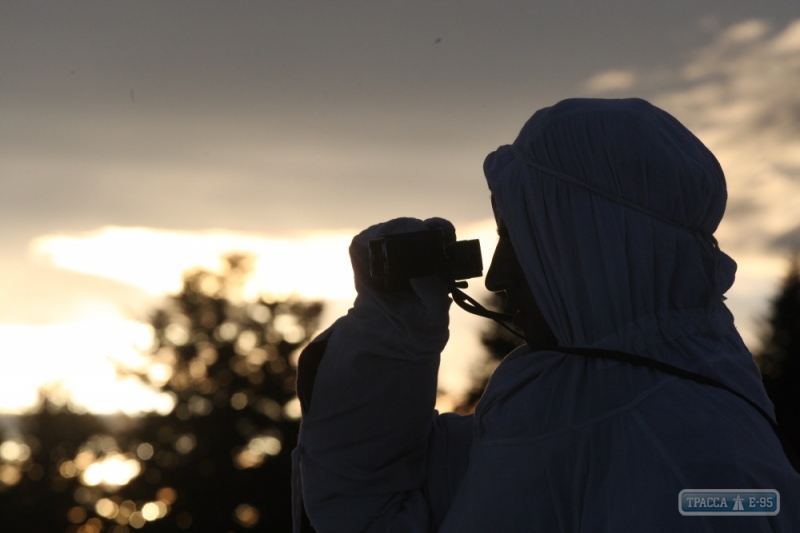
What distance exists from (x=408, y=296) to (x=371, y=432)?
0.46 meters

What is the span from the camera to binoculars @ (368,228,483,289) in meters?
3.06

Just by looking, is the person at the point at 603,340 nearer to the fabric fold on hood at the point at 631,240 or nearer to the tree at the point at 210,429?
the fabric fold on hood at the point at 631,240

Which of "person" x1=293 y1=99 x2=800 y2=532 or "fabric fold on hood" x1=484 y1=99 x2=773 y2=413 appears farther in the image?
"fabric fold on hood" x1=484 y1=99 x2=773 y2=413

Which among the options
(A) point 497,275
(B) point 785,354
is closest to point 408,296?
(A) point 497,275

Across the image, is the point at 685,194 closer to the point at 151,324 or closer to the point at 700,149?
the point at 700,149

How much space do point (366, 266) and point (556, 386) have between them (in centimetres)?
78

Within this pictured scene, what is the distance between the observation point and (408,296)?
3150 mm

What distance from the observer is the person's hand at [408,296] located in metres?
3.12

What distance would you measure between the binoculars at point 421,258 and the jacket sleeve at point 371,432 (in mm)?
174

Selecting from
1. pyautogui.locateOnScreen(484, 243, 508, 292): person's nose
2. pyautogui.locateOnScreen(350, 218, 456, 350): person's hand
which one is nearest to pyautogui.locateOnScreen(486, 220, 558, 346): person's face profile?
pyautogui.locateOnScreen(484, 243, 508, 292): person's nose

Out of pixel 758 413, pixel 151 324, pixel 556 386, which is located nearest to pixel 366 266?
pixel 556 386

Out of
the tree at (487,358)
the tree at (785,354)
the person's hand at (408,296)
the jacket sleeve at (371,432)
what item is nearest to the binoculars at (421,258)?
the person's hand at (408,296)

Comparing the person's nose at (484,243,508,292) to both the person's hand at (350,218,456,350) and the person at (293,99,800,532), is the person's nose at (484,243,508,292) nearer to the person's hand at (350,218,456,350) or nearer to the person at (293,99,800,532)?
the person at (293,99,800,532)

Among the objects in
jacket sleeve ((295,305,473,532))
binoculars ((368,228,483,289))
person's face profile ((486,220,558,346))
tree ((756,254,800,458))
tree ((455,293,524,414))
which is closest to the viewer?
person's face profile ((486,220,558,346))
